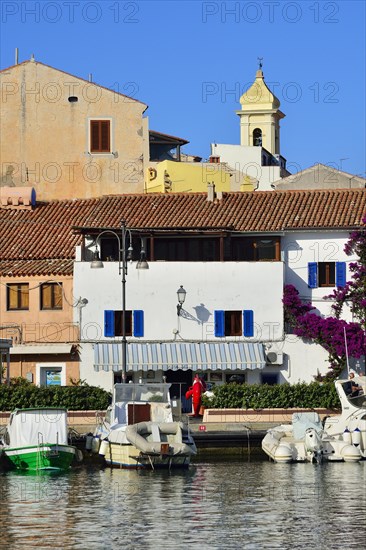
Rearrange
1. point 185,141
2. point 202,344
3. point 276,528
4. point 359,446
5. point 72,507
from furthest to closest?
1. point 185,141
2. point 202,344
3. point 359,446
4. point 72,507
5. point 276,528

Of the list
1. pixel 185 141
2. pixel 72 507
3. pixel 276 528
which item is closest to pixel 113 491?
pixel 72 507

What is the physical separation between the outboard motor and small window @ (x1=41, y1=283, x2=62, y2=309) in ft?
58.8

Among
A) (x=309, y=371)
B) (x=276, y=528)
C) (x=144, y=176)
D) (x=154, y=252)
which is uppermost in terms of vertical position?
(x=144, y=176)

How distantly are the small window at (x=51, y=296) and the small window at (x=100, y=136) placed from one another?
13484 mm

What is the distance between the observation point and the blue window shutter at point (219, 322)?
6538cm

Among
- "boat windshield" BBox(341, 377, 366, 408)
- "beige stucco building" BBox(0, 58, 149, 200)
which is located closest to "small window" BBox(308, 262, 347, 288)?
"boat windshield" BBox(341, 377, 366, 408)

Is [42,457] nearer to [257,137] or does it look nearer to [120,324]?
[120,324]

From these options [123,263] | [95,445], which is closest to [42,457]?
[95,445]

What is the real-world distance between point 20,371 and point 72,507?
2395cm

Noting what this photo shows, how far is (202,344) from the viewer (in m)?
64.9

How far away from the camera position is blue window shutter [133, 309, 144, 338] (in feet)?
214

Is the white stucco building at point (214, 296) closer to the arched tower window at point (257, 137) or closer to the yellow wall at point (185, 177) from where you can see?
the yellow wall at point (185, 177)

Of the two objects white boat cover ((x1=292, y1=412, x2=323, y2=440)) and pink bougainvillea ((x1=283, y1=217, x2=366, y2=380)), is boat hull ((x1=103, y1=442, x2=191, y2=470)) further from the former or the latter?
pink bougainvillea ((x1=283, y1=217, x2=366, y2=380))

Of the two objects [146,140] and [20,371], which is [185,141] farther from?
[20,371]
